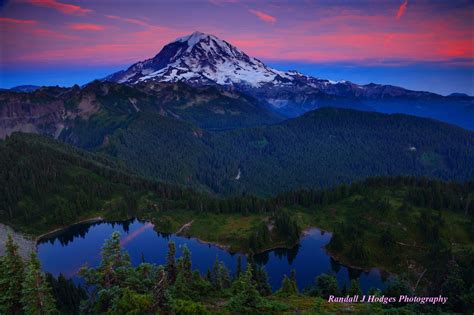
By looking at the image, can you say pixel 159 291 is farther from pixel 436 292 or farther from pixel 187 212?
pixel 187 212

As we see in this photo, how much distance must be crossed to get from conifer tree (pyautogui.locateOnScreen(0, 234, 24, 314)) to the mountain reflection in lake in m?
62.5

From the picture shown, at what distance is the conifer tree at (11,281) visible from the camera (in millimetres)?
51625

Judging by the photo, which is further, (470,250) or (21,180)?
(21,180)

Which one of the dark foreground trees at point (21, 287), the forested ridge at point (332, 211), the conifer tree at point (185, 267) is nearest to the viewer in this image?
the dark foreground trees at point (21, 287)

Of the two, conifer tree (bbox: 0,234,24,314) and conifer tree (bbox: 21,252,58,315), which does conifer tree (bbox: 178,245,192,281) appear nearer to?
conifer tree (bbox: 21,252,58,315)

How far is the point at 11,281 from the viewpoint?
51969 millimetres

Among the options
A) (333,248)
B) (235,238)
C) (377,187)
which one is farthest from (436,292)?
(377,187)

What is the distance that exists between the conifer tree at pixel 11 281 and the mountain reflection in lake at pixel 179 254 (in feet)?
205

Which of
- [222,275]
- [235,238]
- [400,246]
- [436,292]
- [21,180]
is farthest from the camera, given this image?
[21,180]

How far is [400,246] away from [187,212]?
9405 cm

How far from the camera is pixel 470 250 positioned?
382 ft

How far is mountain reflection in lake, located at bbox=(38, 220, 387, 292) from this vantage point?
119625mm

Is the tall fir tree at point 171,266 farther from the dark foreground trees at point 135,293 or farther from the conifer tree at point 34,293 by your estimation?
the conifer tree at point 34,293

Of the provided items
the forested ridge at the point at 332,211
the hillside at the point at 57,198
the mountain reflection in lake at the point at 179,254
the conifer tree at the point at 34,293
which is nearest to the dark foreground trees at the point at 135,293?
the conifer tree at the point at 34,293
